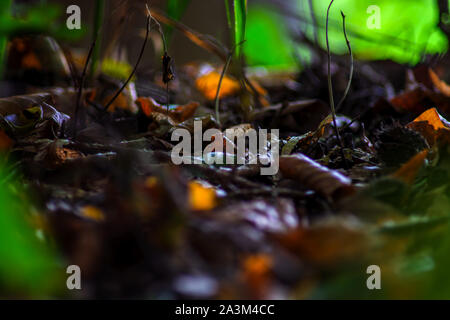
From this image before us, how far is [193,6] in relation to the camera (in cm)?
374

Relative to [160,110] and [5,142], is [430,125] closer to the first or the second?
[160,110]

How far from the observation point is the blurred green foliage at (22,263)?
39 cm

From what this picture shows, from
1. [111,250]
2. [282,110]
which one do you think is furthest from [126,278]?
[282,110]

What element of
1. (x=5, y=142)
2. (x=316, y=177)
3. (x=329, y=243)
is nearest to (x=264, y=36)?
(x=5, y=142)

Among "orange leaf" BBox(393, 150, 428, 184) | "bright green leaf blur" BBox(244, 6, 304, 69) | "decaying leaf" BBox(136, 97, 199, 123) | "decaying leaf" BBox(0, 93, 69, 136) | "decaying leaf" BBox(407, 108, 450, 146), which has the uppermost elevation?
"bright green leaf blur" BBox(244, 6, 304, 69)

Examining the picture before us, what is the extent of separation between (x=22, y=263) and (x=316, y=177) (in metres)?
0.47

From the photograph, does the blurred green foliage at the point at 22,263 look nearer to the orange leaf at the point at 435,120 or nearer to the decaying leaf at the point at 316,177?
the decaying leaf at the point at 316,177

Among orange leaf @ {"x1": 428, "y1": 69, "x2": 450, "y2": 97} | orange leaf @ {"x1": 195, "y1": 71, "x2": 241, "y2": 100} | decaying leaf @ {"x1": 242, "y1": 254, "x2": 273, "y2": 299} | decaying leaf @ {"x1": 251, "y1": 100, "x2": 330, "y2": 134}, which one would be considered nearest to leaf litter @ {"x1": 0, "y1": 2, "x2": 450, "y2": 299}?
decaying leaf @ {"x1": 242, "y1": 254, "x2": 273, "y2": 299}

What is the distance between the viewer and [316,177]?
738 millimetres

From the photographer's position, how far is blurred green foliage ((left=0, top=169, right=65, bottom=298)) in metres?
0.39

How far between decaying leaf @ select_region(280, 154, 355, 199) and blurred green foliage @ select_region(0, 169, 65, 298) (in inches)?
15.8

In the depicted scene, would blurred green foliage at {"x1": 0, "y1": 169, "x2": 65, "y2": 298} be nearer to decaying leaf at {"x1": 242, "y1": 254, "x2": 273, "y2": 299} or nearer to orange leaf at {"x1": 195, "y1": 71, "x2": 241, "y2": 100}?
decaying leaf at {"x1": 242, "y1": 254, "x2": 273, "y2": 299}

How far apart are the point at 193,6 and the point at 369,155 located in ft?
10.1

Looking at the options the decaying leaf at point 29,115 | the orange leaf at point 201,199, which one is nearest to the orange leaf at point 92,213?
the orange leaf at point 201,199
